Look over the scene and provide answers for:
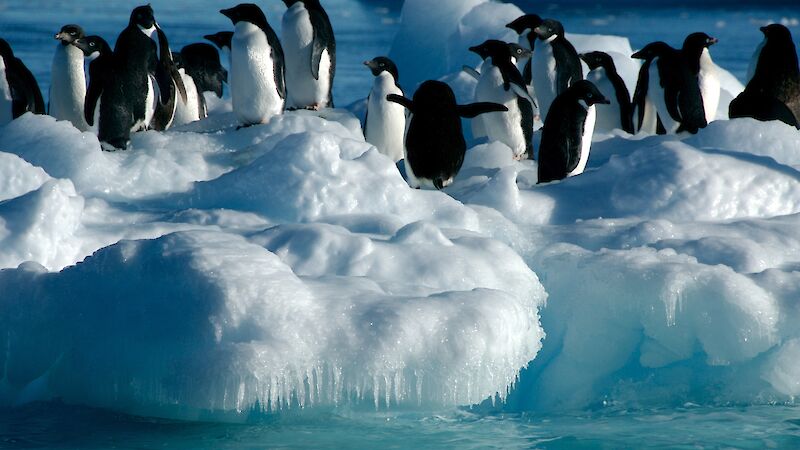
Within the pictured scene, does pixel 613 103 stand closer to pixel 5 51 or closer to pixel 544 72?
pixel 544 72

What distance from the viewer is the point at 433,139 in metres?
6.70

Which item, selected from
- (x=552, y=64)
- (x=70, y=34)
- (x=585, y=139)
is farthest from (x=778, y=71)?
(x=70, y=34)

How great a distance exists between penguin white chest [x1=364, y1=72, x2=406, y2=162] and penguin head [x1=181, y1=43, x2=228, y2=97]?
248 centimetres

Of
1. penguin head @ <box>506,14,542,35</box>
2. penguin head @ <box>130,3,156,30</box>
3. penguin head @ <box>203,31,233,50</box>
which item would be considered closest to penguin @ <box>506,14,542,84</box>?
penguin head @ <box>506,14,542,35</box>

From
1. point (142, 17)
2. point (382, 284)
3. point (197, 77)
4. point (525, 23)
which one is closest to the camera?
point (382, 284)

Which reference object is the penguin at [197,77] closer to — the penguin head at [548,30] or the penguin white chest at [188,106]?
the penguin white chest at [188,106]

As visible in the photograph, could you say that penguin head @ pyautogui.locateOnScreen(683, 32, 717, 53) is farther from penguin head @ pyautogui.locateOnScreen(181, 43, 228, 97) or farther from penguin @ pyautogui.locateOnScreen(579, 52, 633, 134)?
penguin head @ pyautogui.locateOnScreen(181, 43, 228, 97)

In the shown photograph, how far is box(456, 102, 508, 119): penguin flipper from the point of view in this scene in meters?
7.05

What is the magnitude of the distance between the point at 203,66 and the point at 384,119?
123 inches

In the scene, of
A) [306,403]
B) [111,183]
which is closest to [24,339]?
[306,403]

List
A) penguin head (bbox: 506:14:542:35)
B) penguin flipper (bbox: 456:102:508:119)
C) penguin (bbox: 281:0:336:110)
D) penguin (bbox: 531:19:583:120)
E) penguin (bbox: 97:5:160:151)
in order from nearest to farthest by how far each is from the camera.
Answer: penguin (bbox: 97:5:160:151), penguin flipper (bbox: 456:102:508:119), penguin (bbox: 281:0:336:110), penguin (bbox: 531:19:583:120), penguin head (bbox: 506:14:542:35)

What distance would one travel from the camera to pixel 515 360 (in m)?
3.70

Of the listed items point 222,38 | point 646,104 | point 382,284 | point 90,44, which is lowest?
point 382,284

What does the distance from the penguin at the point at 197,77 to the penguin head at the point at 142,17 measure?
106cm
